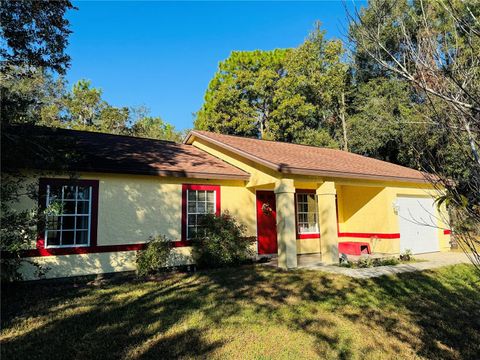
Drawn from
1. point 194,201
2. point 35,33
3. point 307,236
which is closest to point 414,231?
point 307,236

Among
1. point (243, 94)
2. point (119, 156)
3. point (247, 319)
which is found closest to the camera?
point (247, 319)

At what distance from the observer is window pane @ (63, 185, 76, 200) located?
342 inches

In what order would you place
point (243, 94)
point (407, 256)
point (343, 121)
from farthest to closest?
point (243, 94), point (343, 121), point (407, 256)

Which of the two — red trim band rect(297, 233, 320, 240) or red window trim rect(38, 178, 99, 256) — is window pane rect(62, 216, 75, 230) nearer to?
red window trim rect(38, 178, 99, 256)

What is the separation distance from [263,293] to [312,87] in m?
25.6

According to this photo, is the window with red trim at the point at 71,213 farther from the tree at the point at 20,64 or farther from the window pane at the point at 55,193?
the tree at the point at 20,64

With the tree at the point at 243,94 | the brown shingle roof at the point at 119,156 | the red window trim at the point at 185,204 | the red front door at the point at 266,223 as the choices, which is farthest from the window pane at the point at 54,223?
the tree at the point at 243,94

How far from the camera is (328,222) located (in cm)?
1052

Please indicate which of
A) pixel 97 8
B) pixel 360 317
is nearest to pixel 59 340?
pixel 360 317

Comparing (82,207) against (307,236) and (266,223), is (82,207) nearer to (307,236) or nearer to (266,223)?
(266,223)

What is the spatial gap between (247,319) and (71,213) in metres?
5.77

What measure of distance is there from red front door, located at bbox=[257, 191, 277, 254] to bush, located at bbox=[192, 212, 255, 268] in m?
1.85

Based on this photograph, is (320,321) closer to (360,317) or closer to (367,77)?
(360,317)

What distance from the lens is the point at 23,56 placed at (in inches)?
325
